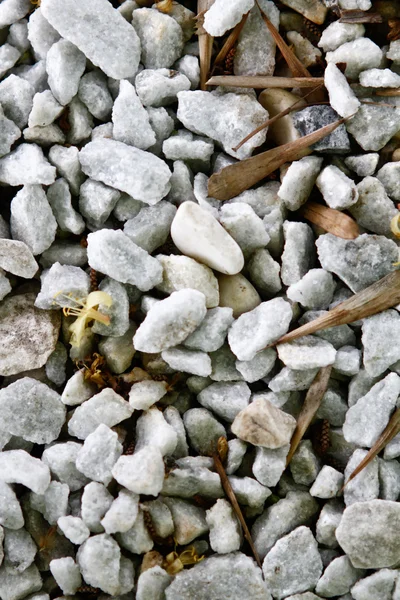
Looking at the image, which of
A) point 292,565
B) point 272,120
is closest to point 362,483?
point 292,565

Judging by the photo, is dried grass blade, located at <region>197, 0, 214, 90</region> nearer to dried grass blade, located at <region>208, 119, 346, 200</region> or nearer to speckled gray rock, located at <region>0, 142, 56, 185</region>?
dried grass blade, located at <region>208, 119, 346, 200</region>

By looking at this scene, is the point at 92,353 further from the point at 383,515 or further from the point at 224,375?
the point at 383,515

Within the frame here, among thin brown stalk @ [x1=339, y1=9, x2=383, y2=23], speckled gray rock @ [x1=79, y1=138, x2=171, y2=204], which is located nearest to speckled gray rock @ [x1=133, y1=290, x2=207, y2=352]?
speckled gray rock @ [x1=79, y1=138, x2=171, y2=204]

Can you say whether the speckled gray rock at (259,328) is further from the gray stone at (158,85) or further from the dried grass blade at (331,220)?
the gray stone at (158,85)

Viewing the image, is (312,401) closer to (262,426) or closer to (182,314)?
(262,426)

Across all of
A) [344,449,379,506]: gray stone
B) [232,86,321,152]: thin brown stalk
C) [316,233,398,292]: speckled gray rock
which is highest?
[232,86,321,152]: thin brown stalk

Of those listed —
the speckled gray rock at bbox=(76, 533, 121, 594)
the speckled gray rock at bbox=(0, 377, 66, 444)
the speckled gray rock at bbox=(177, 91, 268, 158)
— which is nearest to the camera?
the speckled gray rock at bbox=(76, 533, 121, 594)

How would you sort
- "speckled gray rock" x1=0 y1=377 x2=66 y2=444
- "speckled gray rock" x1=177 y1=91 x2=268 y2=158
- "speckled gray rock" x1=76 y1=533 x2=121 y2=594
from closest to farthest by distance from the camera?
"speckled gray rock" x1=76 y1=533 x2=121 y2=594
"speckled gray rock" x1=0 y1=377 x2=66 y2=444
"speckled gray rock" x1=177 y1=91 x2=268 y2=158

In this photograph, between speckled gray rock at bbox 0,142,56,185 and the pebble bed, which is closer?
the pebble bed
